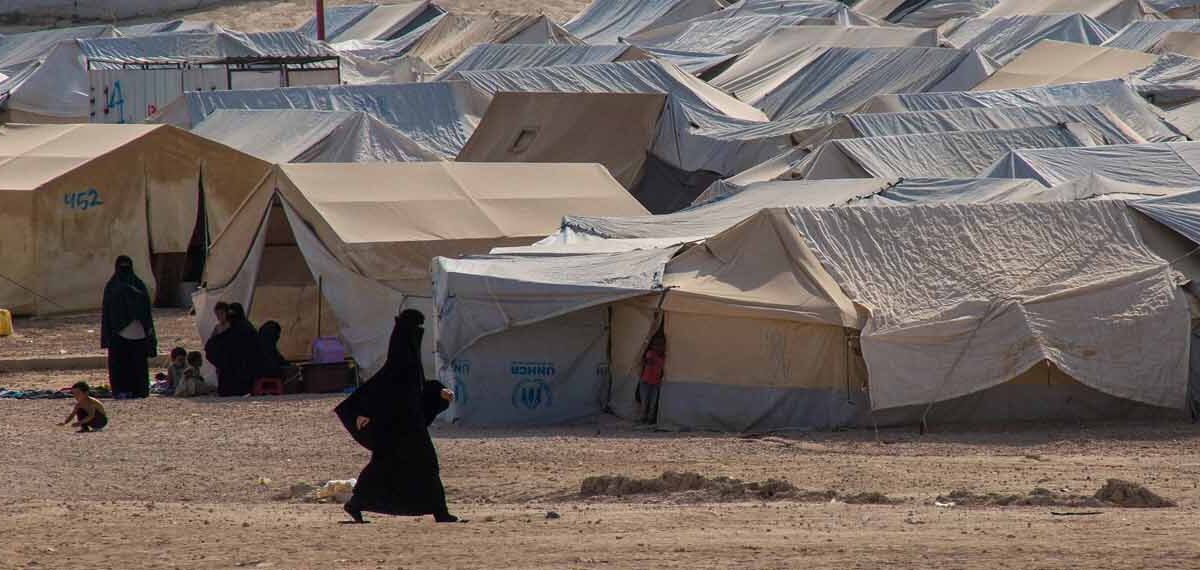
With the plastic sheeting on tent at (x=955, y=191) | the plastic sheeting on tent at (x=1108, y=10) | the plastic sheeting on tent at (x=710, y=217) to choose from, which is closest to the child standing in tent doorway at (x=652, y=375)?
the plastic sheeting on tent at (x=710, y=217)

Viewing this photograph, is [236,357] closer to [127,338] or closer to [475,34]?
[127,338]

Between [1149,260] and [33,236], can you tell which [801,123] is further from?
[1149,260]

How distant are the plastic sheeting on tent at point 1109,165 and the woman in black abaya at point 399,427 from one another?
10.2m

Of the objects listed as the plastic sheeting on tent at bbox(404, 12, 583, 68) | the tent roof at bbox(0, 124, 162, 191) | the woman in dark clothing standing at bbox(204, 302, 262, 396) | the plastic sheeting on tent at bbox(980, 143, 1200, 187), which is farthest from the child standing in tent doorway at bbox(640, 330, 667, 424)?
the plastic sheeting on tent at bbox(404, 12, 583, 68)

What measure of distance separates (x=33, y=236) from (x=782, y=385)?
11103 mm

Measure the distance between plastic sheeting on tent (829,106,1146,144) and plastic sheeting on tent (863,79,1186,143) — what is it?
831 mm

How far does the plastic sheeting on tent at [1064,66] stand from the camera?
1104 inches

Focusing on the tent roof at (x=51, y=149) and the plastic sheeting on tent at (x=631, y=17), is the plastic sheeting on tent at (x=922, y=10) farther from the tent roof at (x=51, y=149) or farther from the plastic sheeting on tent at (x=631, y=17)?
the tent roof at (x=51, y=149)

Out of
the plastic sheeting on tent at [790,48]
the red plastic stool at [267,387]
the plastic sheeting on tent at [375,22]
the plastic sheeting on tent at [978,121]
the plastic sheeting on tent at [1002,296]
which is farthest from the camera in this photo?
the plastic sheeting on tent at [375,22]

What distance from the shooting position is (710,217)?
16625mm

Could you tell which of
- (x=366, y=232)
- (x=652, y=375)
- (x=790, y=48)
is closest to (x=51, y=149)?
(x=366, y=232)

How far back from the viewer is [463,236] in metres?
17.0

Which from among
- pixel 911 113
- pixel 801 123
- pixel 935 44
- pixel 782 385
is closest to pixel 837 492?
pixel 782 385

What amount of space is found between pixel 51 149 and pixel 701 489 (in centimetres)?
1427
